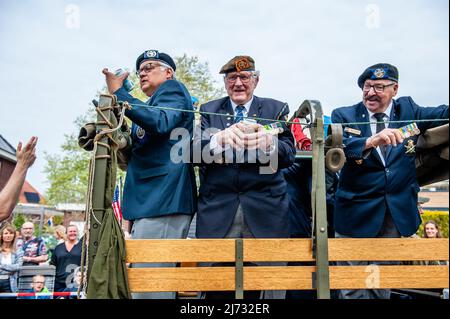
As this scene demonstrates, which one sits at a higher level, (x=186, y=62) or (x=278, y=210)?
(x=186, y=62)

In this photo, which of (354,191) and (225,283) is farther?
(354,191)

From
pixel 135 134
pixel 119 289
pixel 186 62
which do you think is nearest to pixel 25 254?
pixel 135 134

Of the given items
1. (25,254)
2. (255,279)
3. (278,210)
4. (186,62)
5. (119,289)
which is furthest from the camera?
(186,62)

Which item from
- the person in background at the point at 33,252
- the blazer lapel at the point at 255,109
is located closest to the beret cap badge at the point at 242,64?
the blazer lapel at the point at 255,109

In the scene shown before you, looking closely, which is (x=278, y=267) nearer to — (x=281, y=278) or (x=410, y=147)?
(x=281, y=278)

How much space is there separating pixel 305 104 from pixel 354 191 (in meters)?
0.90

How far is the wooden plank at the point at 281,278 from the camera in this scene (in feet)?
7.27

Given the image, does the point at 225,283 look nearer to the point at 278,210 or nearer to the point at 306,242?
the point at 306,242

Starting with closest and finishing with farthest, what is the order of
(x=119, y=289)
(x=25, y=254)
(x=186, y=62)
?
(x=119, y=289) → (x=25, y=254) → (x=186, y=62)

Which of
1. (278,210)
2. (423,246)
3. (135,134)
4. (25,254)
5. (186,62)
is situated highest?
(186,62)

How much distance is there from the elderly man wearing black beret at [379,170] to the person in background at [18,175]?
2126mm

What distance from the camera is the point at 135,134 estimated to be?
312 centimetres

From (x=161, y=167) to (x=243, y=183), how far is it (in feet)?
1.99

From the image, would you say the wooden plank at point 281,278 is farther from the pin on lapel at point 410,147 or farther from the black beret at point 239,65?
the black beret at point 239,65
